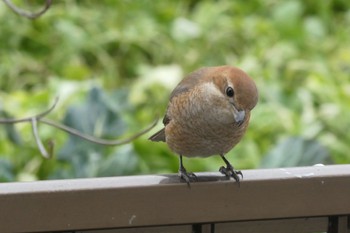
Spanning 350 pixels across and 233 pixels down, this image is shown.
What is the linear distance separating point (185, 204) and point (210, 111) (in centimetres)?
81

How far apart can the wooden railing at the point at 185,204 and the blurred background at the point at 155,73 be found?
191 centimetres

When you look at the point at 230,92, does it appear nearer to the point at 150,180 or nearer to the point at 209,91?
the point at 209,91

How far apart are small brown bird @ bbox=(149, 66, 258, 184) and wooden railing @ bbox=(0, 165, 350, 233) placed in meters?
0.52

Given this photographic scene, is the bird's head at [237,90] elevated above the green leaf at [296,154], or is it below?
above

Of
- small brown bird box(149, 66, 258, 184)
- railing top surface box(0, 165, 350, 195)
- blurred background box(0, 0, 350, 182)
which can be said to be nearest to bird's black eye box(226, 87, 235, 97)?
small brown bird box(149, 66, 258, 184)

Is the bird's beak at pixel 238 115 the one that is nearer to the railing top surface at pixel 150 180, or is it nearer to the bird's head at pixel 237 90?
the bird's head at pixel 237 90

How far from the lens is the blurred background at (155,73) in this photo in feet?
15.7

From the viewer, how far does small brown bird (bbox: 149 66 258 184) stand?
10.5 feet

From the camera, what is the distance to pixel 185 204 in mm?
2533

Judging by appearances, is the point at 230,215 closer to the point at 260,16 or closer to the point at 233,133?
the point at 233,133

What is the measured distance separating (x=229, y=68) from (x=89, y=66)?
3.09 metres

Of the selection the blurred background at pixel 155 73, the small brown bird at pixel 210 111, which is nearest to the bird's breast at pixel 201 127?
the small brown bird at pixel 210 111

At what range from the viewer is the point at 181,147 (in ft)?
11.3

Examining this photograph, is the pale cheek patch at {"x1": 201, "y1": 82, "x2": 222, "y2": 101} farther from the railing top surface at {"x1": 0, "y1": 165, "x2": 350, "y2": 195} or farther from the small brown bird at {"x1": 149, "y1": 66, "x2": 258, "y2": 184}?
the railing top surface at {"x1": 0, "y1": 165, "x2": 350, "y2": 195}
